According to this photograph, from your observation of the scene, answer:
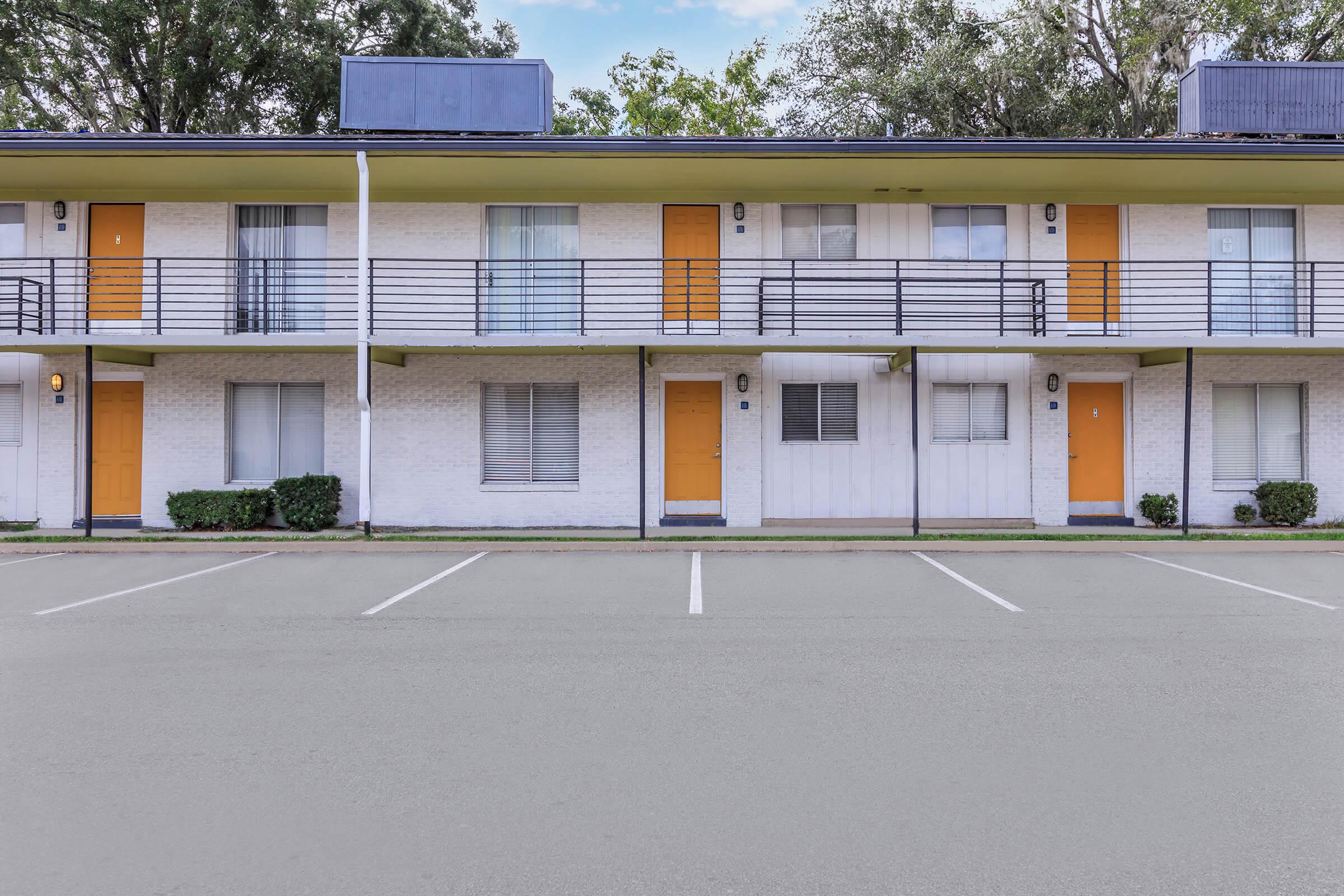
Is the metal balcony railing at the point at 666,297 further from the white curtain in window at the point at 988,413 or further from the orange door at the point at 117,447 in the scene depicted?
the orange door at the point at 117,447

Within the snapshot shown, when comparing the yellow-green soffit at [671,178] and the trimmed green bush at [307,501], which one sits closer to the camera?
the yellow-green soffit at [671,178]

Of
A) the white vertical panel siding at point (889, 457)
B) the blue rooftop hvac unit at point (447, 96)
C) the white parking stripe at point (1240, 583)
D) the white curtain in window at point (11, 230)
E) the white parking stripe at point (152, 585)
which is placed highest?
the blue rooftop hvac unit at point (447, 96)

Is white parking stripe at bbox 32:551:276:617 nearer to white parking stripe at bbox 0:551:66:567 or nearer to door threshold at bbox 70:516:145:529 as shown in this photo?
white parking stripe at bbox 0:551:66:567

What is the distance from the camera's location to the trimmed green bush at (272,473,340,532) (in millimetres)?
13070

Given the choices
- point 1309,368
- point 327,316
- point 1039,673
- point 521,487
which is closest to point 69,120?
point 327,316

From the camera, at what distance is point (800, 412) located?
14102mm

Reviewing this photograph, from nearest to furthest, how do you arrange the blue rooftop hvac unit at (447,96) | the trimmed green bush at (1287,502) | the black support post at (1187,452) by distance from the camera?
the black support post at (1187,452) < the trimmed green bush at (1287,502) < the blue rooftop hvac unit at (447,96)

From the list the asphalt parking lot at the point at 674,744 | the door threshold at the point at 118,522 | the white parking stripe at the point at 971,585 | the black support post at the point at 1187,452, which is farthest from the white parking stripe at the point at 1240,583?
the door threshold at the point at 118,522

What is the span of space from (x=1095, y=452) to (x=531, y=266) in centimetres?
1003

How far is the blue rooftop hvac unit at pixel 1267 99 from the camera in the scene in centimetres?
1409

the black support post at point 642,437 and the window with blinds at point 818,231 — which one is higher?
the window with blinds at point 818,231

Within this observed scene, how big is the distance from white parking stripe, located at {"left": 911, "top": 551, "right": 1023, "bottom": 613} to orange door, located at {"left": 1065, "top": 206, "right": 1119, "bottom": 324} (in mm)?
5915

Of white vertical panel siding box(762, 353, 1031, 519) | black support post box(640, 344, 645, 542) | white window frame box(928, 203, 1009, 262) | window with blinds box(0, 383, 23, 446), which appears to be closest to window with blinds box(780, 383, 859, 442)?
white vertical panel siding box(762, 353, 1031, 519)

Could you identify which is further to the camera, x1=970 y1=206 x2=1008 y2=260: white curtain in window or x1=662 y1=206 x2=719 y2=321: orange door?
x1=970 y1=206 x2=1008 y2=260: white curtain in window
